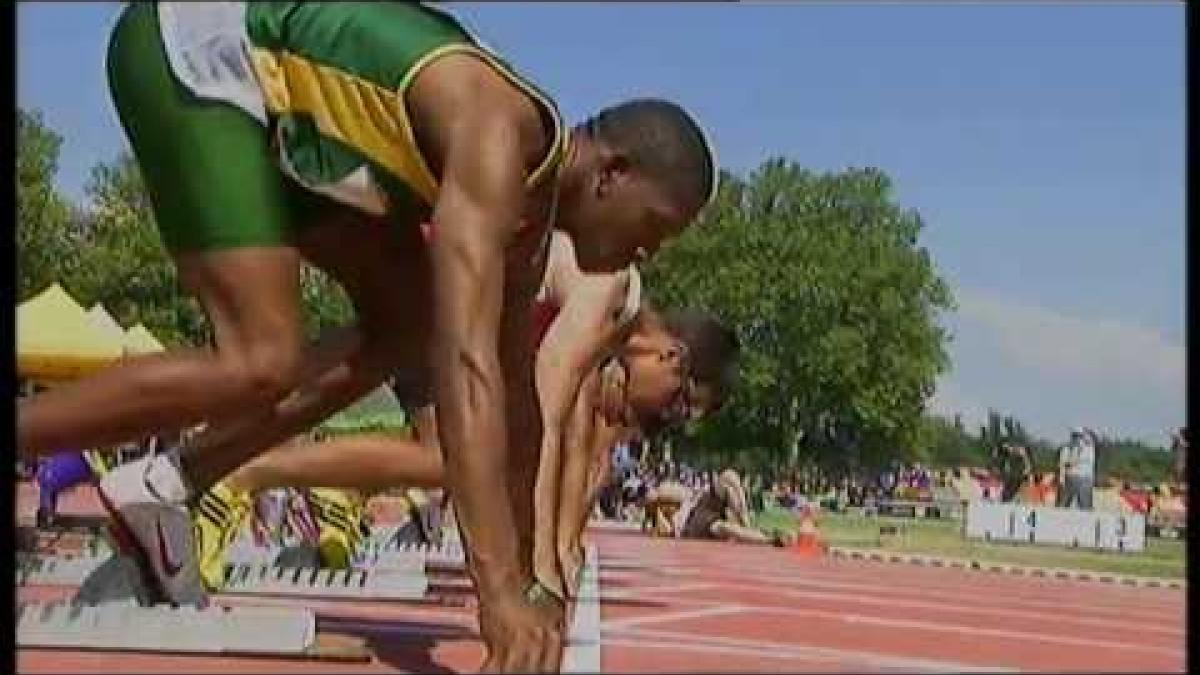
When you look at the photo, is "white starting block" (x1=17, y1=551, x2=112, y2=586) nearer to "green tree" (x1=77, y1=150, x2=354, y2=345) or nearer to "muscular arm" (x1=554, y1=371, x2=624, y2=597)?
"green tree" (x1=77, y1=150, x2=354, y2=345)

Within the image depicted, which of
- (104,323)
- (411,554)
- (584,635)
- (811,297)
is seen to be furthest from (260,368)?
(811,297)

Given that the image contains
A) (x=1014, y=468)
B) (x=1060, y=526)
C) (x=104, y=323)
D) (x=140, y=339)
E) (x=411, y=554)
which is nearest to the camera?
(x=411, y=554)

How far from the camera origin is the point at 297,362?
2.93m

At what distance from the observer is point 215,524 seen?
4090 mm

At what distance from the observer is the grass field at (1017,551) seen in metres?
12.0

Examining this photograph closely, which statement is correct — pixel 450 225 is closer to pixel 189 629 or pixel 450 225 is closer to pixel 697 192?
pixel 697 192

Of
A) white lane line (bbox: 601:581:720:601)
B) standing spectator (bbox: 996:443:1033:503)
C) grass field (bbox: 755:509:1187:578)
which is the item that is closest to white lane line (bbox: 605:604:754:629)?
white lane line (bbox: 601:581:720:601)

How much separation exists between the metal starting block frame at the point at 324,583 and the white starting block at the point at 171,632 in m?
1.16

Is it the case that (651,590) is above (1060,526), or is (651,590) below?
below

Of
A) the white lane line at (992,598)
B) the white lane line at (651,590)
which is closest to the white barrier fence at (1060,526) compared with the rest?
the white lane line at (992,598)

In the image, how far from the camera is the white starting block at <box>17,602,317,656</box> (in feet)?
10.3

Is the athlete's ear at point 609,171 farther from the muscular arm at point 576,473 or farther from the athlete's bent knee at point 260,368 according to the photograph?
the muscular arm at point 576,473

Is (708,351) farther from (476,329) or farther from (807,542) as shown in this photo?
(807,542)

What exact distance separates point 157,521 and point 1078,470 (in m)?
14.2
